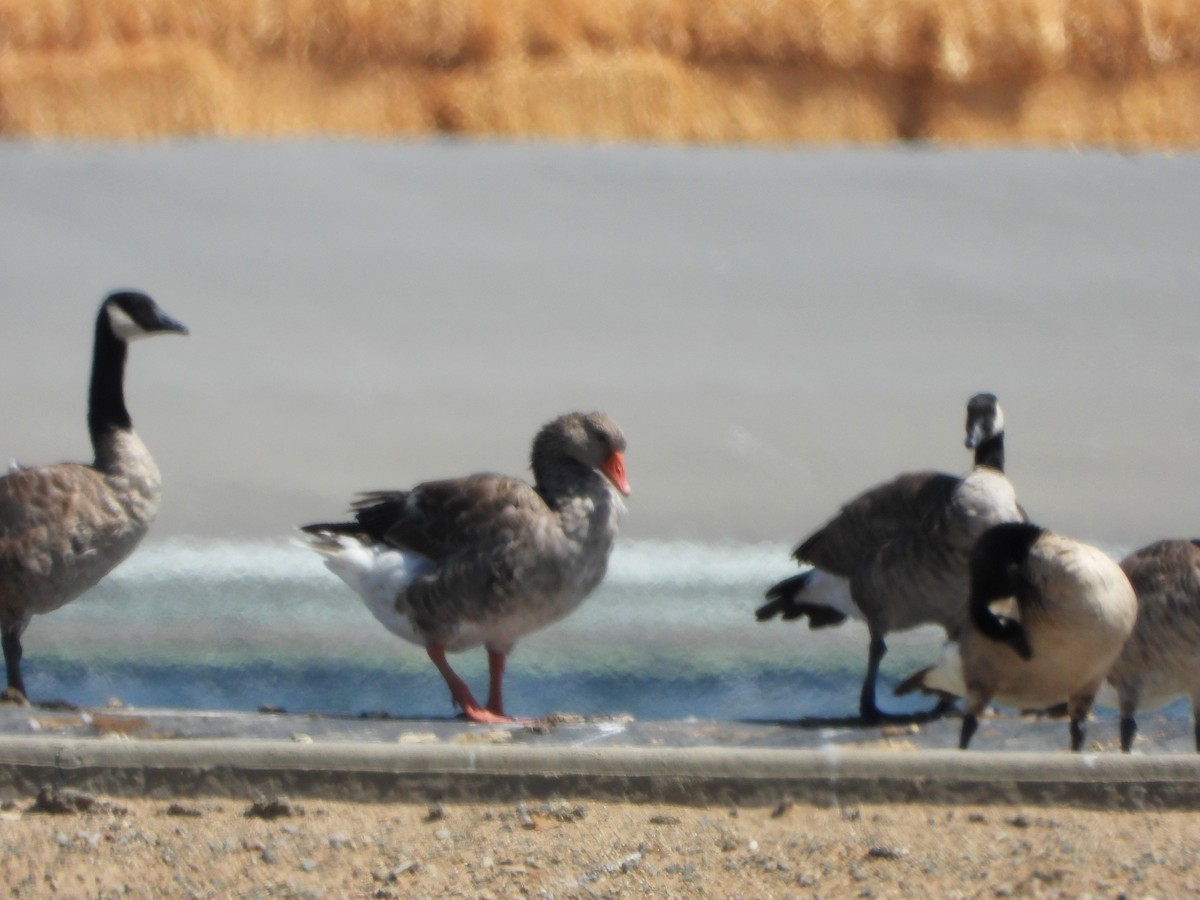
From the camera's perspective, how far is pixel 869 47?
7797 mm

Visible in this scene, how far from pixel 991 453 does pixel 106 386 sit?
2.53 metres

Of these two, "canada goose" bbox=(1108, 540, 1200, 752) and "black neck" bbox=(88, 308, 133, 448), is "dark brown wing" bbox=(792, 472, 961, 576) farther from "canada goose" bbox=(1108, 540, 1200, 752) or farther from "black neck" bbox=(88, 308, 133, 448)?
"black neck" bbox=(88, 308, 133, 448)

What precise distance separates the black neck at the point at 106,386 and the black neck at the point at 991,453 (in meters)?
2.37

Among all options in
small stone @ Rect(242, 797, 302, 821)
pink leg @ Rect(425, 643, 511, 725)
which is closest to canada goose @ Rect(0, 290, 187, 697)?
pink leg @ Rect(425, 643, 511, 725)

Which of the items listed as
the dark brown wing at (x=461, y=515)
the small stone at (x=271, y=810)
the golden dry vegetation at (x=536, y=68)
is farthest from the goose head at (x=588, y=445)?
the golden dry vegetation at (x=536, y=68)

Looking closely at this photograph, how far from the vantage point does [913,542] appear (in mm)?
4793

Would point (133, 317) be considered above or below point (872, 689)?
above

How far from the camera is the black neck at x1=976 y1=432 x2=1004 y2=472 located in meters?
4.93

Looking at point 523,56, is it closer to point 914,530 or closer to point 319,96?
point 319,96

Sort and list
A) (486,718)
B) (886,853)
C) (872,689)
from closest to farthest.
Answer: (886,853) < (486,718) < (872,689)

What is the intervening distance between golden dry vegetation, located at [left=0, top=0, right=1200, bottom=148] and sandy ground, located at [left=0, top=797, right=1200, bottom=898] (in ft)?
16.2

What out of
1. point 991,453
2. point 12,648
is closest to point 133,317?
point 12,648

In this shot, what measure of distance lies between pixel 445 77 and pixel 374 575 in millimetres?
3447

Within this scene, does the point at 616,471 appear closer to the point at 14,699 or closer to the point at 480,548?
the point at 480,548
